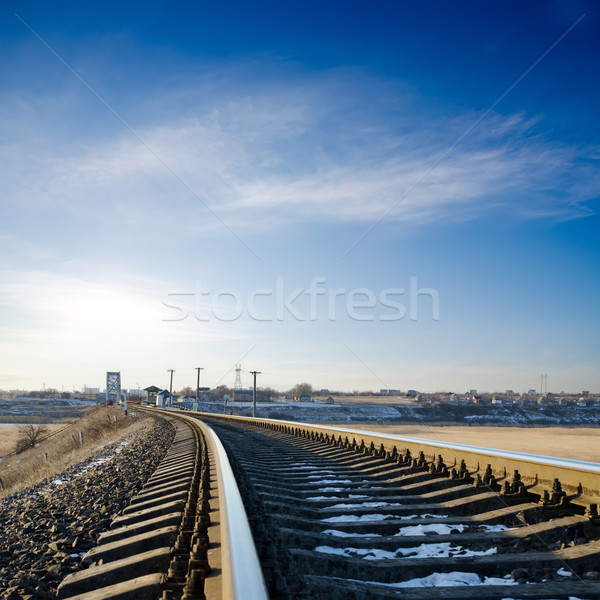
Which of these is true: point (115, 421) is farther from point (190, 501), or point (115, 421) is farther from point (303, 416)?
point (303, 416)

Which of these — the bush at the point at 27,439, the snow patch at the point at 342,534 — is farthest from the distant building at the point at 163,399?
the snow patch at the point at 342,534

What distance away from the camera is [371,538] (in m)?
3.69

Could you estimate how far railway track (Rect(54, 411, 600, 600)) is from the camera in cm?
263

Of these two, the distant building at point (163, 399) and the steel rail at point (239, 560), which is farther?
the distant building at point (163, 399)

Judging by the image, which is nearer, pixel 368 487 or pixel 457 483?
pixel 457 483

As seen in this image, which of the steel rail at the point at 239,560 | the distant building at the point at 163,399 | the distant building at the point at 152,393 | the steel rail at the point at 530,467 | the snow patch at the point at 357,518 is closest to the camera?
the steel rail at the point at 239,560

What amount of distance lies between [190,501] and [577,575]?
290 centimetres

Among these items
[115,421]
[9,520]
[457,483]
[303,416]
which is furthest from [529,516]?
[303,416]

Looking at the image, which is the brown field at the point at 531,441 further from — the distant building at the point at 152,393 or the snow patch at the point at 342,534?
the distant building at the point at 152,393

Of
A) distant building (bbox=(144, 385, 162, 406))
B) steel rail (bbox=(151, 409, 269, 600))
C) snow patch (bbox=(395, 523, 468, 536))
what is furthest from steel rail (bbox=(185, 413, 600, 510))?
distant building (bbox=(144, 385, 162, 406))

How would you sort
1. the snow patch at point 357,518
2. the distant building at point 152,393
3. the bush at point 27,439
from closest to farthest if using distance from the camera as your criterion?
the snow patch at point 357,518, the bush at point 27,439, the distant building at point 152,393

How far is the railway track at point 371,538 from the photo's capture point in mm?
2631

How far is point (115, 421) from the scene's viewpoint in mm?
37031

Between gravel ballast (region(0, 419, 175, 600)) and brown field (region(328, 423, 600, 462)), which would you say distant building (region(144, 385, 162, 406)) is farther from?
gravel ballast (region(0, 419, 175, 600))
